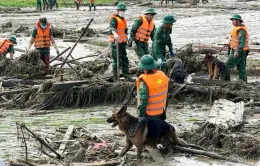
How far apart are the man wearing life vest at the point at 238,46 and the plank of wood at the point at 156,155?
257 inches

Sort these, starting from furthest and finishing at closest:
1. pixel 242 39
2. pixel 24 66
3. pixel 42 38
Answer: pixel 42 38 → pixel 24 66 → pixel 242 39

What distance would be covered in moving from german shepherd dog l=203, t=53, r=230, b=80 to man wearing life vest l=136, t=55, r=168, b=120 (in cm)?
587

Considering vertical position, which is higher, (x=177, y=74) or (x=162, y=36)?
(x=162, y=36)

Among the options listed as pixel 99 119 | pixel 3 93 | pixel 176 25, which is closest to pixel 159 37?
pixel 99 119

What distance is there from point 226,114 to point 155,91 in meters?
2.60

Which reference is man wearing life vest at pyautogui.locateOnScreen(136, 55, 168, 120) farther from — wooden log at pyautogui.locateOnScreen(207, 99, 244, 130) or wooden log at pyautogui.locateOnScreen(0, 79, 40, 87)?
wooden log at pyautogui.locateOnScreen(0, 79, 40, 87)

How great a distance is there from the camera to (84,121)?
508 inches

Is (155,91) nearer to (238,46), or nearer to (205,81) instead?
(205,81)

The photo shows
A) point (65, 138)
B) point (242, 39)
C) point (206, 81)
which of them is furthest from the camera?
point (242, 39)

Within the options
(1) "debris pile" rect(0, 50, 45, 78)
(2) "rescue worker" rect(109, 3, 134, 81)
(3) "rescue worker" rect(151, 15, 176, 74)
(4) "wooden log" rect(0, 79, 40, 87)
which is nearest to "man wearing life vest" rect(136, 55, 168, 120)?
(3) "rescue worker" rect(151, 15, 176, 74)

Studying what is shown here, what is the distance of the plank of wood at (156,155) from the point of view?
9.63m

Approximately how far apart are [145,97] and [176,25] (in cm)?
2396

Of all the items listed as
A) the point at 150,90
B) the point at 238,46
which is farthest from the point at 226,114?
the point at 238,46

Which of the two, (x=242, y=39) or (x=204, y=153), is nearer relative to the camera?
(x=204, y=153)
